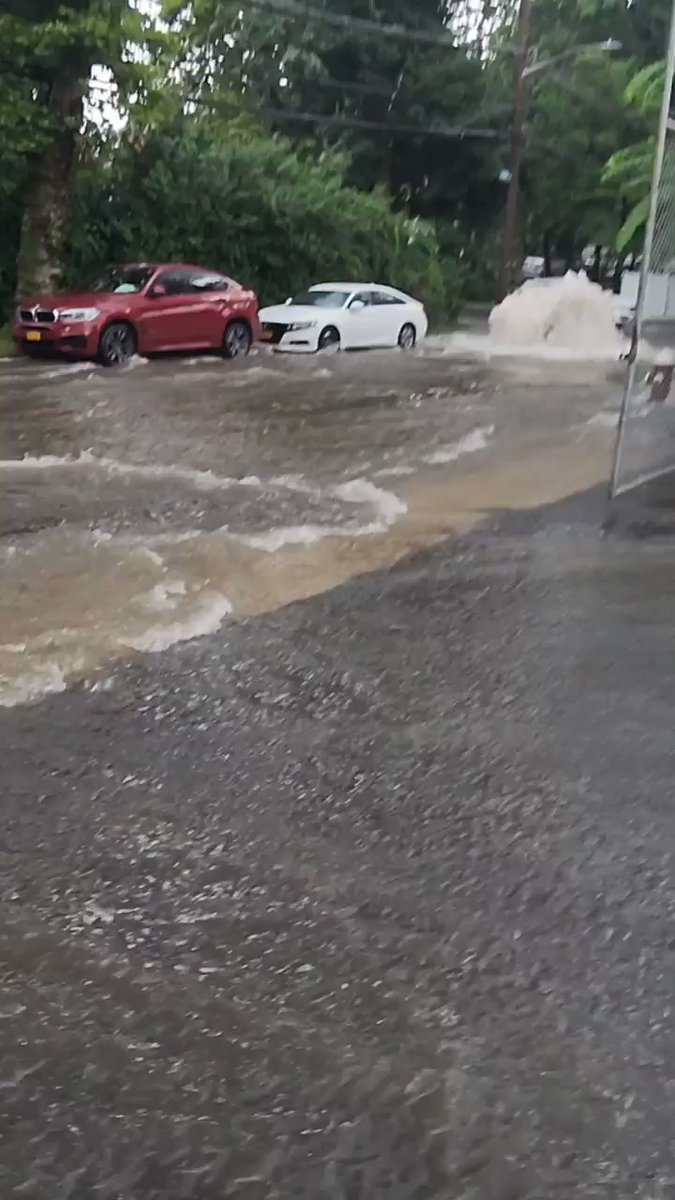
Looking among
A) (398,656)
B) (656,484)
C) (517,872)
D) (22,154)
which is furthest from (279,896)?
(22,154)

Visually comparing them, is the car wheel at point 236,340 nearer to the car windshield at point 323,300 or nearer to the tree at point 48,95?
the car windshield at point 323,300

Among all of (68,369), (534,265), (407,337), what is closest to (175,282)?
(68,369)

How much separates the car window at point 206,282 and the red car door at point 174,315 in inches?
2.6

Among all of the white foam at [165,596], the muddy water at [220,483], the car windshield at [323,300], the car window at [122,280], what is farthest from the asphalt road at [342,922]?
the car windshield at [323,300]

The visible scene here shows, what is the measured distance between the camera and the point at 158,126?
22.6m

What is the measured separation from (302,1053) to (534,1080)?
0.51 metres

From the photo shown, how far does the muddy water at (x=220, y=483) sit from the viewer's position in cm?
654

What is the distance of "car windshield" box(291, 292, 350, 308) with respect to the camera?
2456 cm

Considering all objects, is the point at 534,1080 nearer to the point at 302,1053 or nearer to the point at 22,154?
the point at 302,1053

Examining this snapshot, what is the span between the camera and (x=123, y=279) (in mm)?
20688

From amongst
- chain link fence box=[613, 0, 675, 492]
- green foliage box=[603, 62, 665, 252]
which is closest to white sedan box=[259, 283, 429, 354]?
green foliage box=[603, 62, 665, 252]

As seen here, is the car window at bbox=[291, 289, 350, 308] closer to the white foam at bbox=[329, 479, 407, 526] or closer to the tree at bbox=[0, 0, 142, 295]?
the tree at bbox=[0, 0, 142, 295]

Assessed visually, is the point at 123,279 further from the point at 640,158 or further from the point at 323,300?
the point at 640,158

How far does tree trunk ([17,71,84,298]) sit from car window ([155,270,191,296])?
9.86ft
